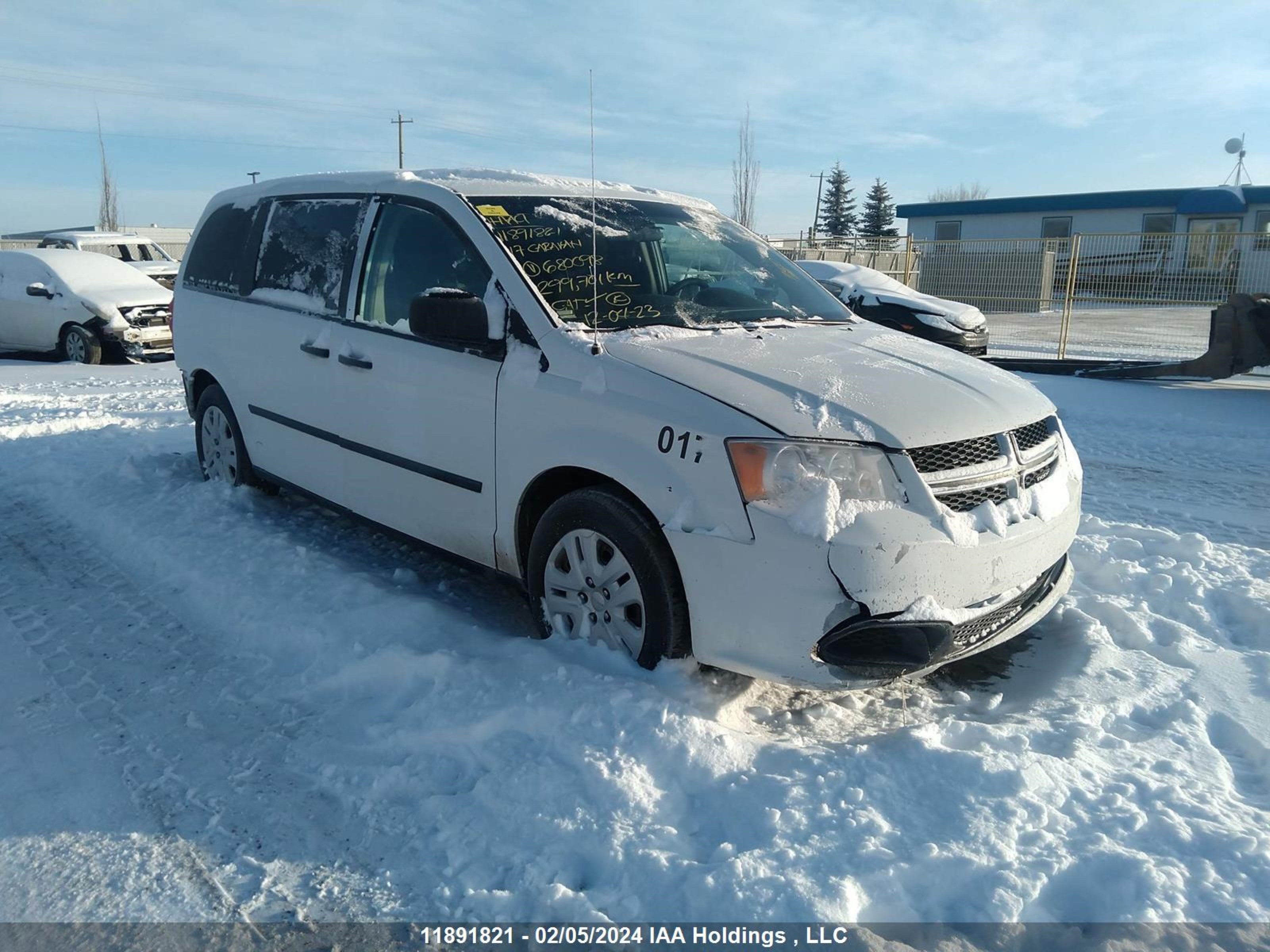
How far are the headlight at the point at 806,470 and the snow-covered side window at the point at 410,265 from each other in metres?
1.45

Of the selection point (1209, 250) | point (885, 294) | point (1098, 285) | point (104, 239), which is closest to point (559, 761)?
point (885, 294)

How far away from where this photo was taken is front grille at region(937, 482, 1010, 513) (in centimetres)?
310

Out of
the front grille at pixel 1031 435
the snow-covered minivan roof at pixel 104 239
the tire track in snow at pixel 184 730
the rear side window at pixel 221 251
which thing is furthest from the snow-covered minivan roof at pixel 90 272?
the front grille at pixel 1031 435

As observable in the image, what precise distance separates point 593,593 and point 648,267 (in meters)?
1.54

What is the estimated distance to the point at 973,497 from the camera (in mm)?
3160

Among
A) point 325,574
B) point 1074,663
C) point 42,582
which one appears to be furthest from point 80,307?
point 1074,663

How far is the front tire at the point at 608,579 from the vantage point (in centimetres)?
322

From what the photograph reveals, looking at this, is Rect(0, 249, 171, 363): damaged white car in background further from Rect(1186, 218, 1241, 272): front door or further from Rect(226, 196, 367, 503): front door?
Rect(1186, 218, 1241, 272): front door

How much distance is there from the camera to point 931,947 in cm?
233

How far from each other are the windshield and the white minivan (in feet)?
0.05

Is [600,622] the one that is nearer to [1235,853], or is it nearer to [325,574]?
[325,574]

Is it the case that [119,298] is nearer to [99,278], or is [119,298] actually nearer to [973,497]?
[99,278]

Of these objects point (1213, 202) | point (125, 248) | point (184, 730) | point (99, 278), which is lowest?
point (184, 730)

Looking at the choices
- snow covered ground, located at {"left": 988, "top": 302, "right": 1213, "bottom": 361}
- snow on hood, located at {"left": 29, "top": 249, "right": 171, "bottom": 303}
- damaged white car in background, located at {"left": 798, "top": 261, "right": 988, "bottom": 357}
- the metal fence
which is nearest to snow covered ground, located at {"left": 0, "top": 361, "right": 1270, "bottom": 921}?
damaged white car in background, located at {"left": 798, "top": 261, "right": 988, "bottom": 357}
